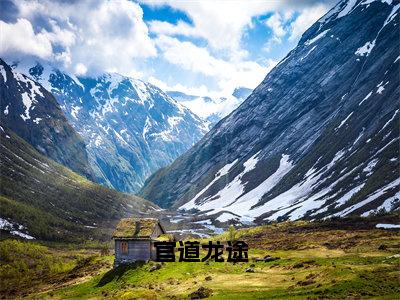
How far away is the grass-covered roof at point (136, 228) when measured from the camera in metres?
72.8

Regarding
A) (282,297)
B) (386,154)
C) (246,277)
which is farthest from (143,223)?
(386,154)

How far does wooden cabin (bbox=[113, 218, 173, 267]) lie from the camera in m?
71.5

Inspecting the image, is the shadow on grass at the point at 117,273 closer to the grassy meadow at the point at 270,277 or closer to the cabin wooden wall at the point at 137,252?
the grassy meadow at the point at 270,277

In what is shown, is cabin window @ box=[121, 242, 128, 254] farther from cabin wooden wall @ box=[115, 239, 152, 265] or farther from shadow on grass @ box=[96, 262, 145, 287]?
shadow on grass @ box=[96, 262, 145, 287]

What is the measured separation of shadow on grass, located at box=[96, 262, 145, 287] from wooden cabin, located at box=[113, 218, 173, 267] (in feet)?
5.93

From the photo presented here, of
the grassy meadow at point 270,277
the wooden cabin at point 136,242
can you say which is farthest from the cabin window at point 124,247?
the grassy meadow at point 270,277

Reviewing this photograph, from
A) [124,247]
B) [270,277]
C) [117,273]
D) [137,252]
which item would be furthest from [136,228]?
[270,277]

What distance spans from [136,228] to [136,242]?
327cm

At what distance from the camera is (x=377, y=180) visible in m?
146

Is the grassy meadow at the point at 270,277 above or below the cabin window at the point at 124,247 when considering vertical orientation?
below

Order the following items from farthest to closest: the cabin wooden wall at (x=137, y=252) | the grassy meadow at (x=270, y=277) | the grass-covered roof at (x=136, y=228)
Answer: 1. the grass-covered roof at (x=136, y=228)
2. the cabin wooden wall at (x=137, y=252)
3. the grassy meadow at (x=270, y=277)

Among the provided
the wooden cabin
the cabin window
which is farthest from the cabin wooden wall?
the cabin window

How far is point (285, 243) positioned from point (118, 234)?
34827 millimetres

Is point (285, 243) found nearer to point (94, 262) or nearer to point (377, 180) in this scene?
point (94, 262)
